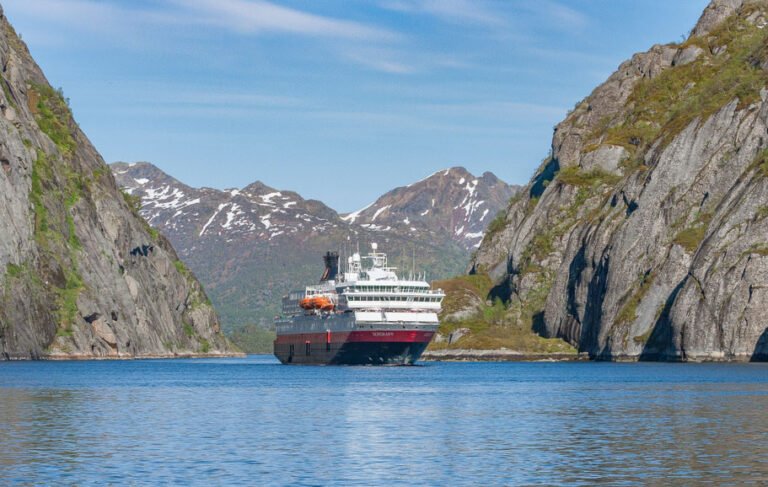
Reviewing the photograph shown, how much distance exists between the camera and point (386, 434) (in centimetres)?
6594

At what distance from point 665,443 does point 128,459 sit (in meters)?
24.3

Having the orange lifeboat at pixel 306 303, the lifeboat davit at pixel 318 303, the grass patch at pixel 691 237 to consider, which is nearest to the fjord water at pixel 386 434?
the lifeboat davit at pixel 318 303

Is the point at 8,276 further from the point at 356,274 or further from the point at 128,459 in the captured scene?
the point at 128,459

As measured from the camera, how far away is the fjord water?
160ft

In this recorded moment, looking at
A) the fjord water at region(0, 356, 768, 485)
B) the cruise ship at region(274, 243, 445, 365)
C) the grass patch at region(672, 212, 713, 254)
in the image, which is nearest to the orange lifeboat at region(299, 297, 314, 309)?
the cruise ship at region(274, 243, 445, 365)

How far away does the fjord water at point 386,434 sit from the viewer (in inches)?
1925

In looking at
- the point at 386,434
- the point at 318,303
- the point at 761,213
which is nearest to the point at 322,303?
the point at 318,303

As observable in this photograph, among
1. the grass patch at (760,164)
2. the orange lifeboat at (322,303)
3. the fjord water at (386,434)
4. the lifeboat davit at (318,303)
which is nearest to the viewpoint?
the fjord water at (386,434)

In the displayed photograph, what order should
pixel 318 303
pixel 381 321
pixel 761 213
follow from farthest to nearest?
pixel 318 303 → pixel 761 213 → pixel 381 321

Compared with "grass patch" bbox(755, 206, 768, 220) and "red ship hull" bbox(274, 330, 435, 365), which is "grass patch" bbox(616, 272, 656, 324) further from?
"red ship hull" bbox(274, 330, 435, 365)

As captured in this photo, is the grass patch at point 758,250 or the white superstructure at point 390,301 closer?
the grass patch at point 758,250

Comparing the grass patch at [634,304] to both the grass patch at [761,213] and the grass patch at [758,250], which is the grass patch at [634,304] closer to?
the grass patch at [761,213]

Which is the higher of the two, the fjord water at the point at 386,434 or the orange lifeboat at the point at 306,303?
the orange lifeboat at the point at 306,303

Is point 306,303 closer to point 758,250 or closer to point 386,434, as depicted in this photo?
point 758,250
